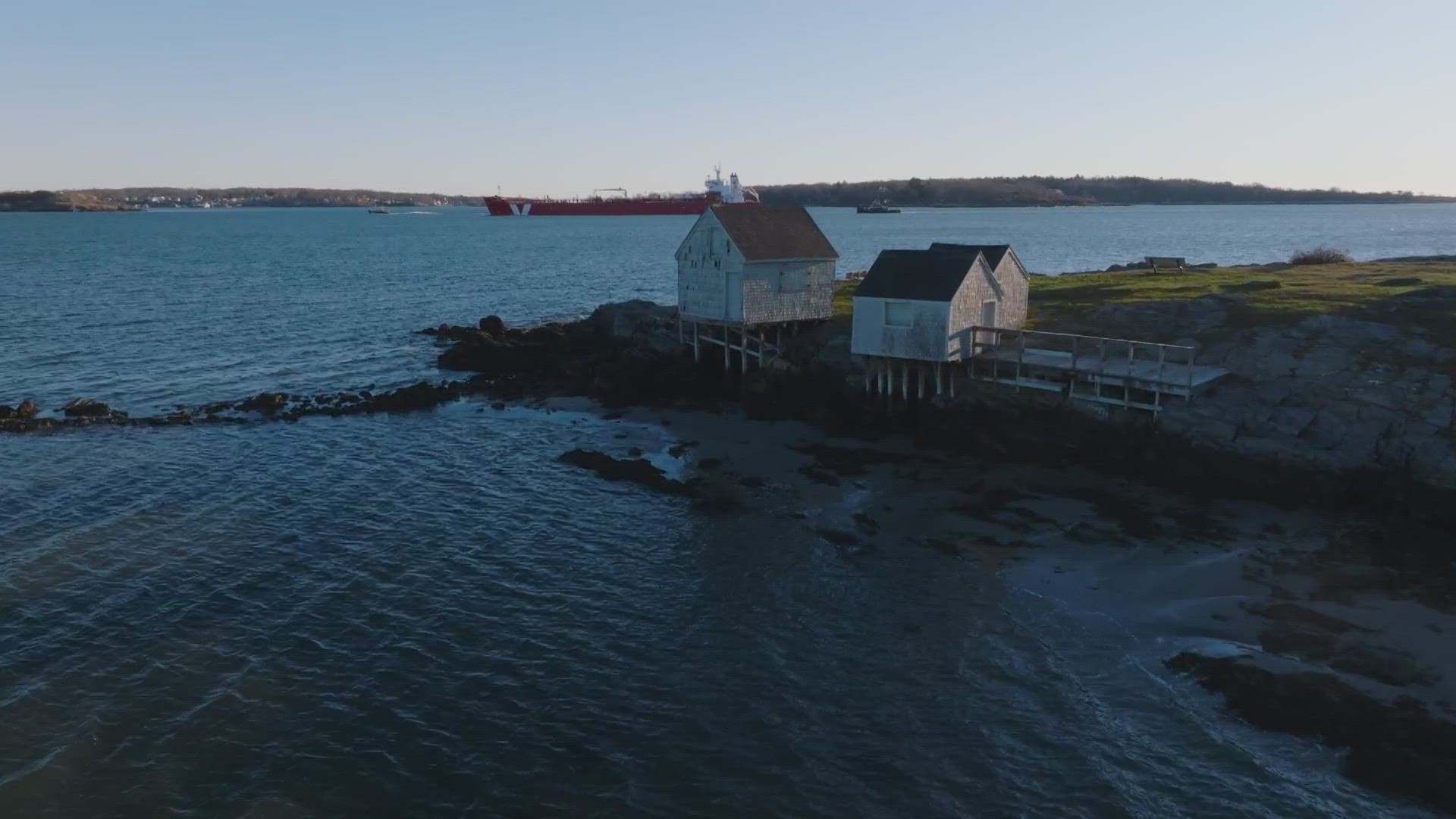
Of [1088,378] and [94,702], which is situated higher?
[1088,378]

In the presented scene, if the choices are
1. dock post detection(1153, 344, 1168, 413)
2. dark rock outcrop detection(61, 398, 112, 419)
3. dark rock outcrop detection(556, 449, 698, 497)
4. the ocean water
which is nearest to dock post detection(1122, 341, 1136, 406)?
dock post detection(1153, 344, 1168, 413)

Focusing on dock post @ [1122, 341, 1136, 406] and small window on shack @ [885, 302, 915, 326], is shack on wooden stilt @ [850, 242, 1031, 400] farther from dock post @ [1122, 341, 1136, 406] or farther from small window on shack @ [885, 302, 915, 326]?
dock post @ [1122, 341, 1136, 406]

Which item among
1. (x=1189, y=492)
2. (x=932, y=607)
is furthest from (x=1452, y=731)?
(x=1189, y=492)

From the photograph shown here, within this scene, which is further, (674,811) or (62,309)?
(62,309)

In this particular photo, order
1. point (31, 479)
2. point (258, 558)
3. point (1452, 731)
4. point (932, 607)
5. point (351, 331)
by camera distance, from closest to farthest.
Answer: point (1452, 731)
point (932, 607)
point (258, 558)
point (31, 479)
point (351, 331)

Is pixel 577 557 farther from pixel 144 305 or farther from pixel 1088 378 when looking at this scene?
pixel 144 305

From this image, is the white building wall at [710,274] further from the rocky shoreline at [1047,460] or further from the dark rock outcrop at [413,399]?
the dark rock outcrop at [413,399]
